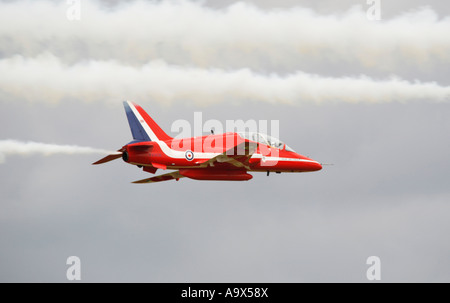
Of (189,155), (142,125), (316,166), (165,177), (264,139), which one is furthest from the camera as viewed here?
(165,177)

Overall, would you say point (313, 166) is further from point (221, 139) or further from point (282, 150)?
point (221, 139)

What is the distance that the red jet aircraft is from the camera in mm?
54094

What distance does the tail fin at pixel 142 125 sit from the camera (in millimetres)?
54531

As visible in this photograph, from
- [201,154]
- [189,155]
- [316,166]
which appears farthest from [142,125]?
[316,166]

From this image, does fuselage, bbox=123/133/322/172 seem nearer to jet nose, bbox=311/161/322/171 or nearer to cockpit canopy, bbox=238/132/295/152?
cockpit canopy, bbox=238/132/295/152

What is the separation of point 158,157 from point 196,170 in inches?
125

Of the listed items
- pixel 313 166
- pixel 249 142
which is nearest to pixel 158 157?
pixel 249 142

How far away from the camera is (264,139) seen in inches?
2275

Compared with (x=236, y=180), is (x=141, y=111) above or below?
above

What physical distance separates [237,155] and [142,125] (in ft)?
19.3

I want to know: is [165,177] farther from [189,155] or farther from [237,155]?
[237,155]

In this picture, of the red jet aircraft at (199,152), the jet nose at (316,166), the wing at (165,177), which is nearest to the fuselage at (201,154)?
the red jet aircraft at (199,152)

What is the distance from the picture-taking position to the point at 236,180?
5709cm

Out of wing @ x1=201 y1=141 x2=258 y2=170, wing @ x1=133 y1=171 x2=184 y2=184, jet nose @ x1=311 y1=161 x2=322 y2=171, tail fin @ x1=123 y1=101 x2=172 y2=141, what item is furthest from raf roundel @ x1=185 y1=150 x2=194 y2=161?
jet nose @ x1=311 y1=161 x2=322 y2=171
